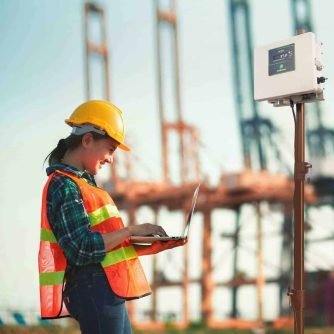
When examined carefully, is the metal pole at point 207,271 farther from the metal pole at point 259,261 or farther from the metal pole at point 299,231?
the metal pole at point 299,231

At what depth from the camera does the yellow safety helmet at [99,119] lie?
161 centimetres

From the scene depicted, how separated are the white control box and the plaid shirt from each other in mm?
800

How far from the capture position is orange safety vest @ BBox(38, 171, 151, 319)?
151 centimetres

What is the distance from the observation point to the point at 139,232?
152 centimetres

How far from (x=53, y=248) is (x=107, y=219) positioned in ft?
0.47

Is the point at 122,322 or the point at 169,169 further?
the point at 169,169

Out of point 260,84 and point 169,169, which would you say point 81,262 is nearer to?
point 260,84

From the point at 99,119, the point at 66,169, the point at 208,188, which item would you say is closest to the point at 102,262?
the point at 66,169

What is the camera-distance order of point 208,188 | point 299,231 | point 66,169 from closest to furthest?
point 66,169 → point 299,231 → point 208,188

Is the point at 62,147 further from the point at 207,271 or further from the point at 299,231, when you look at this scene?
the point at 207,271

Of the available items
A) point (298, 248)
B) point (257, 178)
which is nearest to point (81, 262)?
point (298, 248)

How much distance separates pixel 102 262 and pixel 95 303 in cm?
9

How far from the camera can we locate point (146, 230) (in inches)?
60.5

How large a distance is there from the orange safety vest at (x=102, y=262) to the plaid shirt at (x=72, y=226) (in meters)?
0.04
